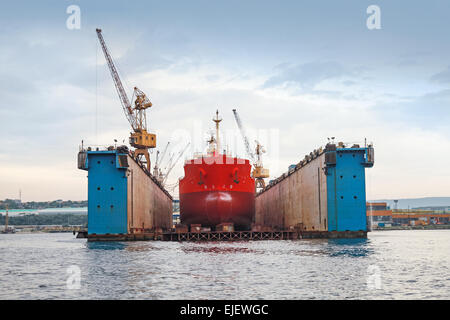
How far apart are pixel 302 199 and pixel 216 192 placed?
12636 mm

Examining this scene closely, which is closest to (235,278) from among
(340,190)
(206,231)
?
(340,190)

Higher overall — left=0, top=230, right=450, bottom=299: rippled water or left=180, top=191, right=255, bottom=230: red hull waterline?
left=180, top=191, right=255, bottom=230: red hull waterline

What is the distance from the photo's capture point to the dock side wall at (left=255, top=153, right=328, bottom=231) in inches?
2132

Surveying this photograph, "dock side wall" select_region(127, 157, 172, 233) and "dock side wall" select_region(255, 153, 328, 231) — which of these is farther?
"dock side wall" select_region(255, 153, 328, 231)

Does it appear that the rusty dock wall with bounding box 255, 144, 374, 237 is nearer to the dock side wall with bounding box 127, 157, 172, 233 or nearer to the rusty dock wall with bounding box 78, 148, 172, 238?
the dock side wall with bounding box 127, 157, 172, 233

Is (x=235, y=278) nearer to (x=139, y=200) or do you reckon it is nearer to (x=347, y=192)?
(x=347, y=192)

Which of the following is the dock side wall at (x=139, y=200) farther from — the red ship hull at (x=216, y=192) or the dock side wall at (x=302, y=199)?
the dock side wall at (x=302, y=199)

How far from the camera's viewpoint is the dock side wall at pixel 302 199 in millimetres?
54153

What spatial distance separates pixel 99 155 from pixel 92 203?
487 centimetres

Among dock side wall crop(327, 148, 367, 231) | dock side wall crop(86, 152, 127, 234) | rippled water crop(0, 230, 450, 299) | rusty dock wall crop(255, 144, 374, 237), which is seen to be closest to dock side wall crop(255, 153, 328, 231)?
rusty dock wall crop(255, 144, 374, 237)

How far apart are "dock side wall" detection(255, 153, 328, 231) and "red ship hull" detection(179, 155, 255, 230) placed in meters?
7.26

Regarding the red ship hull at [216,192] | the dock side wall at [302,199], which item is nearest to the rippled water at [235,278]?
the dock side wall at [302,199]
